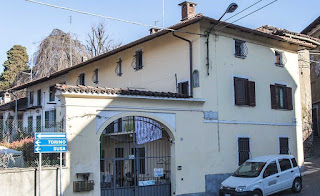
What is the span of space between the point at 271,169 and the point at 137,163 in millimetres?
5265

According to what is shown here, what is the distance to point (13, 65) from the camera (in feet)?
162

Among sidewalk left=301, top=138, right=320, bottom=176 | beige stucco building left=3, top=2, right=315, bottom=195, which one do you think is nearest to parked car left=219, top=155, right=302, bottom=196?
beige stucco building left=3, top=2, right=315, bottom=195

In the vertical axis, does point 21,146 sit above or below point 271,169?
above

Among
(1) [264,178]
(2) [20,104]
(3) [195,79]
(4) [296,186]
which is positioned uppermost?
(2) [20,104]

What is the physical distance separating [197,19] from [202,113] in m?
3.96

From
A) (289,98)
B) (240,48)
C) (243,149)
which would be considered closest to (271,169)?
(243,149)

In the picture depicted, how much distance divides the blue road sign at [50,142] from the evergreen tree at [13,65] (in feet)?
130

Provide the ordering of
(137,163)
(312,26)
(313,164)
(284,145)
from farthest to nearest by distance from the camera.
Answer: (312,26) → (313,164) → (284,145) → (137,163)

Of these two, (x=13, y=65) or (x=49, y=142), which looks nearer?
(x=49, y=142)

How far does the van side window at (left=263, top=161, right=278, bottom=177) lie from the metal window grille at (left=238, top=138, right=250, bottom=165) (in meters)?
2.54

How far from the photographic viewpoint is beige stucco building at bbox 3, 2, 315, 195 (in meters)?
12.8

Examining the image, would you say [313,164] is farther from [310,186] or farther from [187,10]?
[187,10]

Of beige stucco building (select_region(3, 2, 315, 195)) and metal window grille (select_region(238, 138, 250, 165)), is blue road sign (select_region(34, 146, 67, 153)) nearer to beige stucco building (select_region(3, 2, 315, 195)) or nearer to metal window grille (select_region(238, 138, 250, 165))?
beige stucco building (select_region(3, 2, 315, 195))

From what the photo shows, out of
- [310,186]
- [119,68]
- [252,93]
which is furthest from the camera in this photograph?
[119,68]
